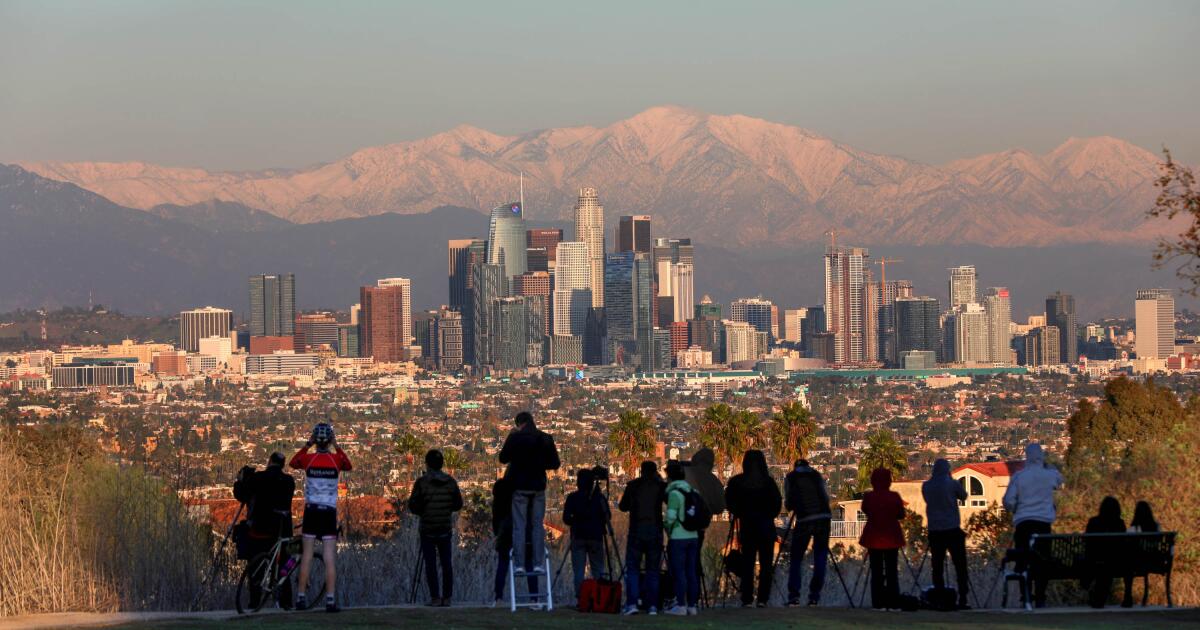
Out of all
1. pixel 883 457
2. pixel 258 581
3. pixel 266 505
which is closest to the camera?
pixel 258 581

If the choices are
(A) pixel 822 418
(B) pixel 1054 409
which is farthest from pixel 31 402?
(B) pixel 1054 409

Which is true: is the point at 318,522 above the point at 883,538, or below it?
above

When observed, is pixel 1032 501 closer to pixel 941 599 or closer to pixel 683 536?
pixel 941 599

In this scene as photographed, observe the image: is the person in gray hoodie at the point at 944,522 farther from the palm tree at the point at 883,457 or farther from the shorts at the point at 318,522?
the palm tree at the point at 883,457

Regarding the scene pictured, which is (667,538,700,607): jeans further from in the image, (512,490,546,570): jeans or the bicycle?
the bicycle

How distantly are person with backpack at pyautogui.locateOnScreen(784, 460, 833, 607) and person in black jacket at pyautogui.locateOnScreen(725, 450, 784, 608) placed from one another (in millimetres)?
214

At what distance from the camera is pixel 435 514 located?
59.7 feet

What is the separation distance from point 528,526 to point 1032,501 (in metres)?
4.74

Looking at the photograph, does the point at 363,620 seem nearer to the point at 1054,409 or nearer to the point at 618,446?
the point at 618,446

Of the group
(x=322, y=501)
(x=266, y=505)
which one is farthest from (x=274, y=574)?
(x=322, y=501)

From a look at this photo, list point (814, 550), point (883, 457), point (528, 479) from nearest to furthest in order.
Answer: point (528, 479), point (814, 550), point (883, 457)

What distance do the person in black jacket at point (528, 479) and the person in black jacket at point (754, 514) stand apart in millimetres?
1741

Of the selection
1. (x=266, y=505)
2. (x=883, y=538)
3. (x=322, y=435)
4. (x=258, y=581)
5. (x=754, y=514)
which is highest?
(x=322, y=435)

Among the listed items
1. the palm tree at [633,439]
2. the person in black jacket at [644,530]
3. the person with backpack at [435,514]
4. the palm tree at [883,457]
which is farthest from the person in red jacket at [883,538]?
the palm tree at [633,439]
